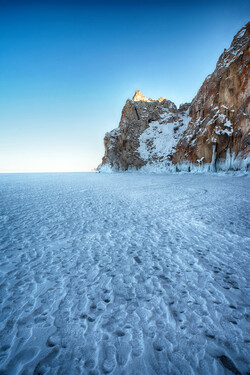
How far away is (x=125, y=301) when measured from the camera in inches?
77.3

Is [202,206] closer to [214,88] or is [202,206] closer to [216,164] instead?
[216,164]

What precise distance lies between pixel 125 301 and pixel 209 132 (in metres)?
29.9

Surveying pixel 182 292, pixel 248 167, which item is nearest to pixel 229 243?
pixel 182 292

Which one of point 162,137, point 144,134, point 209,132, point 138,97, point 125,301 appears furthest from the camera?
point 138,97

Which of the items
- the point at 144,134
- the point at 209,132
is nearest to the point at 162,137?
the point at 144,134

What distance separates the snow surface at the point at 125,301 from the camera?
4.40 feet

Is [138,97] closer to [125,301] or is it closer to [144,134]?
[144,134]

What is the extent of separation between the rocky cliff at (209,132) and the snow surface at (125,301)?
2225 cm

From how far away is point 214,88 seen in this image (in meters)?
27.6

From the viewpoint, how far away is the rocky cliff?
70.6 feet

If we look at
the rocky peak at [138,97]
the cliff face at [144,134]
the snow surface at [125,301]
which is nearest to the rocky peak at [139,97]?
the rocky peak at [138,97]

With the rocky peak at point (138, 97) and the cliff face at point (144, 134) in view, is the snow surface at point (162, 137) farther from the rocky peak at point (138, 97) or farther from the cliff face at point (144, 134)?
the rocky peak at point (138, 97)

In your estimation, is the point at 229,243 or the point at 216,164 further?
the point at 216,164

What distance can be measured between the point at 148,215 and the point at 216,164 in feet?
82.6
